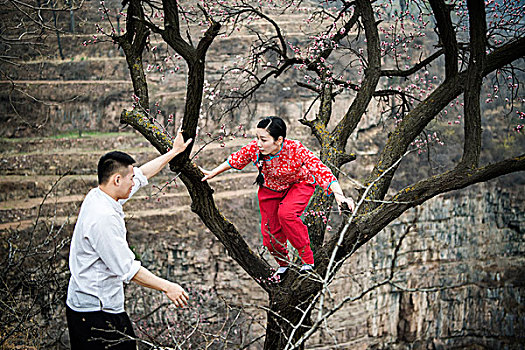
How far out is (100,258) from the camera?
2521 millimetres

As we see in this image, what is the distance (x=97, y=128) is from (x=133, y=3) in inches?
655

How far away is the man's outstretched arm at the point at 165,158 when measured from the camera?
3236 mm

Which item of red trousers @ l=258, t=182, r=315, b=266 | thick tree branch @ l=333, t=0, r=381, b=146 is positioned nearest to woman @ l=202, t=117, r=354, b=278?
red trousers @ l=258, t=182, r=315, b=266

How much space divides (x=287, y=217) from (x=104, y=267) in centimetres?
136

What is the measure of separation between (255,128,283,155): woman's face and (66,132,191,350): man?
3.27 feet

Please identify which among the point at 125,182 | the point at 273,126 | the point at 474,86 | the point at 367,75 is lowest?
the point at 125,182

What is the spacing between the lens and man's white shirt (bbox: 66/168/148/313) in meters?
2.44

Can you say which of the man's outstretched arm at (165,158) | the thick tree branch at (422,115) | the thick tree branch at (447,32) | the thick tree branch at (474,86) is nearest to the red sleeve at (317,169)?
the thick tree branch at (422,115)

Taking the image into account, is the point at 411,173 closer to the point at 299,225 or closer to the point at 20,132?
the point at 20,132

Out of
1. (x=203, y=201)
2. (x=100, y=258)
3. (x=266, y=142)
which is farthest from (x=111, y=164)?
(x=203, y=201)

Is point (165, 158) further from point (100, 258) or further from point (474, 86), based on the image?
point (474, 86)

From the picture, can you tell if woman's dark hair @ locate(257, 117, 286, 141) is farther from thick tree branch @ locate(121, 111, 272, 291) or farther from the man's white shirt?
the man's white shirt

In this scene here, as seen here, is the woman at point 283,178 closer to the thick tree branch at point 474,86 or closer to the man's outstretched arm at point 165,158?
the man's outstretched arm at point 165,158

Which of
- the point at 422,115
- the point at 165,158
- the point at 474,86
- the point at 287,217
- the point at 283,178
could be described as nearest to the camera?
the point at 165,158
